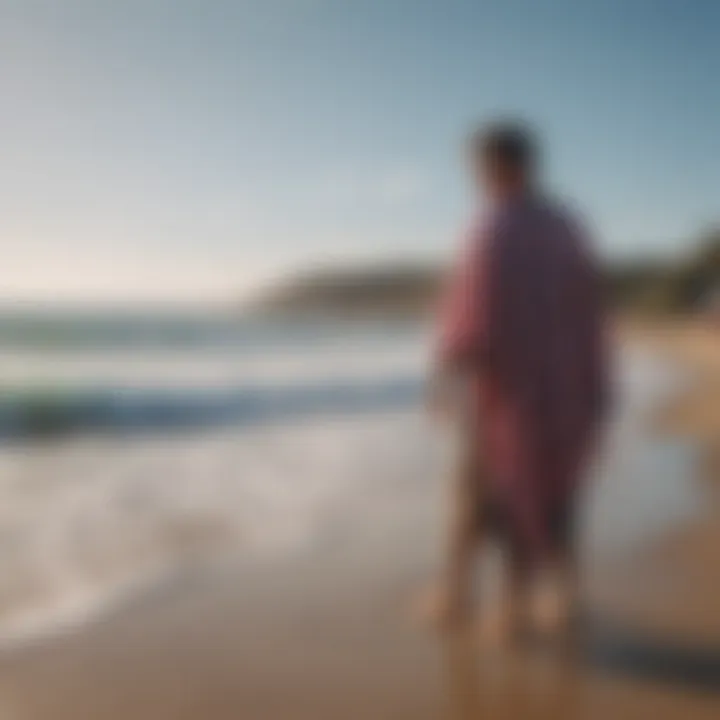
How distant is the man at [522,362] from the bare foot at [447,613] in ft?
0.31

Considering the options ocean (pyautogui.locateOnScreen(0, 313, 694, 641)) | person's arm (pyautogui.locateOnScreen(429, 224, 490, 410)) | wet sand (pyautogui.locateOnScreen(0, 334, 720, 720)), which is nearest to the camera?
wet sand (pyautogui.locateOnScreen(0, 334, 720, 720))

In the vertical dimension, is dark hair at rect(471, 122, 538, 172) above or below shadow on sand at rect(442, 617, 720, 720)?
above

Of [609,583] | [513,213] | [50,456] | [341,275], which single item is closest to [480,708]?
[609,583]

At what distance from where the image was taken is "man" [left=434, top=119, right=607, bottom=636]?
1.78 meters

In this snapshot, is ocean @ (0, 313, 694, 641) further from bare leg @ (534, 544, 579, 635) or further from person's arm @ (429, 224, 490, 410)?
bare leg @ (534, 544, 579, 635)

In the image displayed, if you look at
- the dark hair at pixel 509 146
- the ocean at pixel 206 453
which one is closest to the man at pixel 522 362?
the dark hair at pixel 509 146

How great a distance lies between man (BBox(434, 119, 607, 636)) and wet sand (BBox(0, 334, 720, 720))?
0.18m

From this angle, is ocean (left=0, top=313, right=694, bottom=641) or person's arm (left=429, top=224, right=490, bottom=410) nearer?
person's arm (left=429, top=224, right=490, bottom=410)

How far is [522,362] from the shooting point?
182 centimetres

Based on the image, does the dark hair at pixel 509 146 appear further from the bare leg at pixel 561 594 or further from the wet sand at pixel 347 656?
the wet sand at pixel 347 656

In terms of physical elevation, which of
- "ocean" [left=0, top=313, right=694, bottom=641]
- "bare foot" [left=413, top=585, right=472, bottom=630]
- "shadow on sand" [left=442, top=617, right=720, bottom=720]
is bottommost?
"shadow on sand" [left=442, top=617, right=720, bottom=720]

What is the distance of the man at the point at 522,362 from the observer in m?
1.78

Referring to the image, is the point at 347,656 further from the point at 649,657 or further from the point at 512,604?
the point at 649,657

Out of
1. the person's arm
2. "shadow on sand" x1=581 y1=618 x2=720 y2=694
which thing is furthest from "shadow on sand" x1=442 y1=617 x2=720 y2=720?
the person's arm
